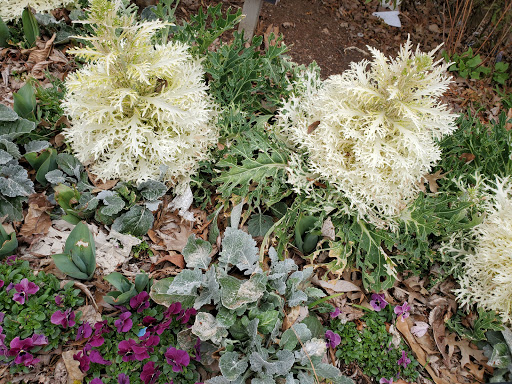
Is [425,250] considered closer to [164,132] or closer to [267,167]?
[267,167]

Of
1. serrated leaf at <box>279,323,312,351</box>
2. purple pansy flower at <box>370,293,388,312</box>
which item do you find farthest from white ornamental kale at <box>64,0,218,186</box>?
purple pansy flower at <box>370,293,388,312</box>

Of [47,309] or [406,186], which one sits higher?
[406,186]

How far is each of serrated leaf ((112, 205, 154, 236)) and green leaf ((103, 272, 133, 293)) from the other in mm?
359

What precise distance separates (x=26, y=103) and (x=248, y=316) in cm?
180

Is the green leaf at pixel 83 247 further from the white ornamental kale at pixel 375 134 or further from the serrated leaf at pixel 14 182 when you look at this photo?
the white ornamental kale at pixel 375 134

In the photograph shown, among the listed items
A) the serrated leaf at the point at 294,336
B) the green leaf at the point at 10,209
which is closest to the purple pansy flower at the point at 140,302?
the serrated leaf at the point at 294,336

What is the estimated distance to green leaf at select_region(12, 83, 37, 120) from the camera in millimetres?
2271

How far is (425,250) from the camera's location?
220 centimetres

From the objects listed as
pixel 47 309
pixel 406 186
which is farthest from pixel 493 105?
pixel 47 309

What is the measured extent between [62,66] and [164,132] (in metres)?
1.31

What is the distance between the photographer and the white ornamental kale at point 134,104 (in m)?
1.83

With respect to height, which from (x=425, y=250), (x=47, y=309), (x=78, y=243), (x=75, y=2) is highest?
(x=75, y=2)

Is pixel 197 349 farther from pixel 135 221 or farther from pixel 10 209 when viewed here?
pixel 10 209

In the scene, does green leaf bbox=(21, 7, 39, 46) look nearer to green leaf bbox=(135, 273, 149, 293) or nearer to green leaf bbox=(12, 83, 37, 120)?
green leaf bbox=(12, 83, 37, 120)
